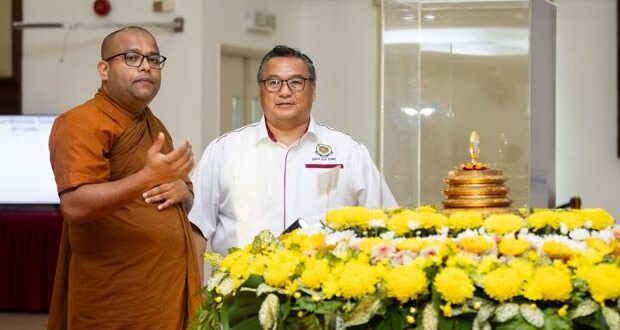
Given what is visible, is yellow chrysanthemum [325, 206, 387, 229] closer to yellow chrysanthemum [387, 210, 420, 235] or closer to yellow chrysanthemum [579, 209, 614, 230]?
A: yellow chrysanthemum [387, 210, 420, 235]

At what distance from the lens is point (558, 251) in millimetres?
2572

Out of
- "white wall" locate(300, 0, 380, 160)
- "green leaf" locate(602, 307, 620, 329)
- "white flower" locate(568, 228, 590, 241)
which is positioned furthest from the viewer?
"white wall" locate(300, 0, 380, 160)

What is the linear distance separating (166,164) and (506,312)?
1.38m

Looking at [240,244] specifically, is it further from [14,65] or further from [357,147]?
[14,65]

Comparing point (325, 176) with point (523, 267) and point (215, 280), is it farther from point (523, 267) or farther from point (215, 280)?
point (523, 267)

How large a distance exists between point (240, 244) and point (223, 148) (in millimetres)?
339

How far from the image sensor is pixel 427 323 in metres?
2.39

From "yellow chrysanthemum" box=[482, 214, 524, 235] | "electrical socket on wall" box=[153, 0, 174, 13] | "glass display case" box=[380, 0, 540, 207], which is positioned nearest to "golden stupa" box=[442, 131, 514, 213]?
"yellow chrysanthemum" box=[482, 214, 524, 235]

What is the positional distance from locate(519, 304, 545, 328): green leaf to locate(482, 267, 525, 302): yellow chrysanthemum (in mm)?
34

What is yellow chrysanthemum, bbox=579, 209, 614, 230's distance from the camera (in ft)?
9.84

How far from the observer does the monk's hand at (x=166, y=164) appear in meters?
3.49

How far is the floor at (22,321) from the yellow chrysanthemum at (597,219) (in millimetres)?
5347

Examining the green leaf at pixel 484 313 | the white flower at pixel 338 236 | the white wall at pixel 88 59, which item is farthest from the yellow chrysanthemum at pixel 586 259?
the white wall at pixel 88 59

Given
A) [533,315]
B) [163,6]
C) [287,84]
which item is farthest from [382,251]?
[163,6]
